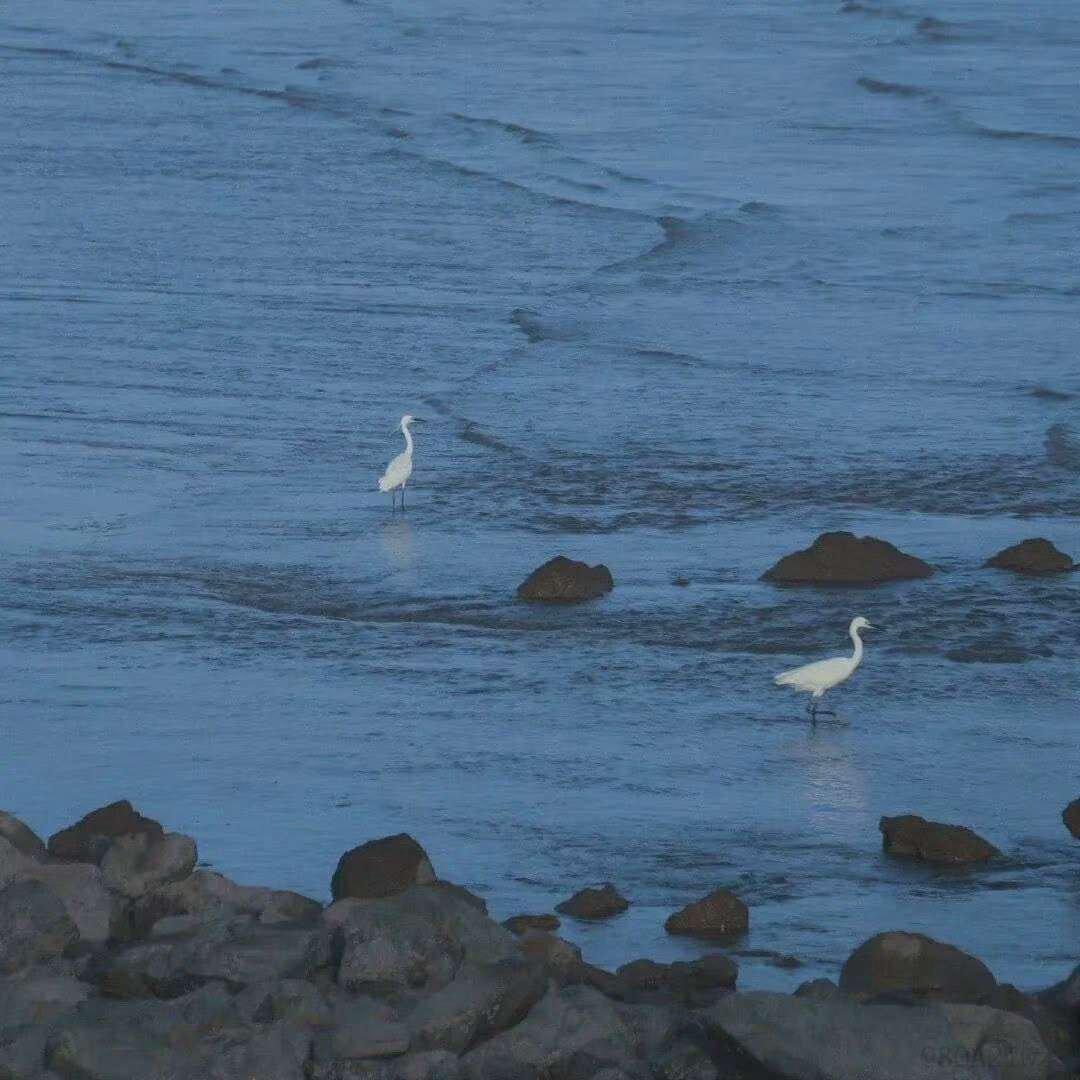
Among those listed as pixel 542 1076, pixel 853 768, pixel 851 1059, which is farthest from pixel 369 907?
pixel 853 768

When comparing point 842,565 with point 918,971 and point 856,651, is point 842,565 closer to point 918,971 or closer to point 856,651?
point 856,651

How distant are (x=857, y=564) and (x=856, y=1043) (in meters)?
7.60

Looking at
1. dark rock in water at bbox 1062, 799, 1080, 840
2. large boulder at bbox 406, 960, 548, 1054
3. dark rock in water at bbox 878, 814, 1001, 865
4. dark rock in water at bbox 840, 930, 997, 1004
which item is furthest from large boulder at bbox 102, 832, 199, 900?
dark rock in water at bbox 1062, 799, 1080, 840

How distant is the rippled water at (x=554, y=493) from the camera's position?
11.6 m

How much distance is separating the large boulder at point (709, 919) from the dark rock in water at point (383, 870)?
0.99 m

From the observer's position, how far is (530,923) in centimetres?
992

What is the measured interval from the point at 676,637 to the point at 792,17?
1724 inches

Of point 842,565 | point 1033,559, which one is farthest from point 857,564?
point 1033,559

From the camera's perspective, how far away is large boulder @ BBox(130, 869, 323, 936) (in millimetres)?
9289

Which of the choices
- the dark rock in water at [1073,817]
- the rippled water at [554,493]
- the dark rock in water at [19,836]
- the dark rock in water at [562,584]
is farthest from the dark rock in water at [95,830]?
the dark rock in water at [562,584]

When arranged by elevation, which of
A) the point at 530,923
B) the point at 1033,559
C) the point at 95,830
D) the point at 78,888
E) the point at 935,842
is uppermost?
the point at 78,888

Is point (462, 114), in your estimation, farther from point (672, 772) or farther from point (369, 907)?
point (369, 907)

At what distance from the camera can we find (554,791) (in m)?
11.9

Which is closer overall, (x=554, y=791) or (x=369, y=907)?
(x=369, y=907)
